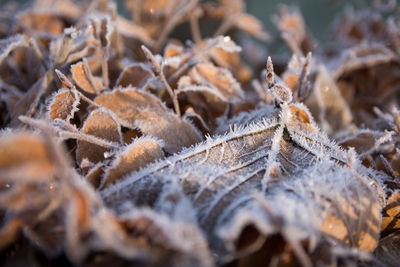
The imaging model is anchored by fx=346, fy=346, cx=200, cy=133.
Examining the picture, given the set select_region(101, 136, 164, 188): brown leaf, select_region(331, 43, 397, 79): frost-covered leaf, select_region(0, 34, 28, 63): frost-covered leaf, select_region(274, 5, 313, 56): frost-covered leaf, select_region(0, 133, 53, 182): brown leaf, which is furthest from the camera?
select_region(274, 5, 313, 56): frost-covered leaf

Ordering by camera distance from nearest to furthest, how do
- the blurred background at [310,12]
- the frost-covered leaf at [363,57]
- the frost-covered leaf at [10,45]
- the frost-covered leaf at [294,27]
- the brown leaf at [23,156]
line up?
1. the brown leaf at [23,156]
2. the frost-covered leaf at [10,45]
3. the frost-covered leaf at [363,57]
4. the frost-covered leaf at [294,27]
5. the blurred background at [310,12]

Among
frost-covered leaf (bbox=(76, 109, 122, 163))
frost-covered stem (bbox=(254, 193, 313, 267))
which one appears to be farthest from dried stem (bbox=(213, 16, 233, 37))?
frost-covered stem (bbox=(254, 193, 313, 267))

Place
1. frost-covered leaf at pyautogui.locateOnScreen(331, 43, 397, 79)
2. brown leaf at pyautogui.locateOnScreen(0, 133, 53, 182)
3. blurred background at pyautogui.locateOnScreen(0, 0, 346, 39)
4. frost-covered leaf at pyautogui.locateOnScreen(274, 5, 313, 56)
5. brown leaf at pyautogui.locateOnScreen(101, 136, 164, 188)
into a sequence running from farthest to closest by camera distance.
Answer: blurred background at pyautogui.locateOnScreen(0, 0, 346, 39) → frost-covered leaf at pyautogui.locateOnScreen(274, 5, 313, 56) → frost-covered leaf at pyautogui.locateOnScreen(331, 43, 397, 79) → brown leaf at pyautogui.locateOnScreen(101, 136, 164, 188) → brown leaf at pyautogui.locateOnScreen(0, 133, 53, 182)

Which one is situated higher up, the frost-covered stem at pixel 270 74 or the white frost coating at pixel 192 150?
the frost-covered stem at pixel 270 74

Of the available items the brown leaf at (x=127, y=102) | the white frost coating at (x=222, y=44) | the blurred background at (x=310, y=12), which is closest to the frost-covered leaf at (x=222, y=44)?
the white frost coating at (x=222, y=44)

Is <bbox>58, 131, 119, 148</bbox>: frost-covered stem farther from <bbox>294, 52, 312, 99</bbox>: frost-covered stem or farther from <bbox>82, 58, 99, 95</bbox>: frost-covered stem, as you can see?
<bbox>294, 52, 312, 99</bbox>: frost-covered stem

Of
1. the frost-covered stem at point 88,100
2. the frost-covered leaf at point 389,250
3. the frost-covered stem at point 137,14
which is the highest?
the frost-covered stem at point 137,14

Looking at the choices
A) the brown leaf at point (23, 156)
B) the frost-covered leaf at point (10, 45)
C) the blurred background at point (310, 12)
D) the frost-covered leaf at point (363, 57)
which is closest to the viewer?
the brown leaf at point (23, 156)

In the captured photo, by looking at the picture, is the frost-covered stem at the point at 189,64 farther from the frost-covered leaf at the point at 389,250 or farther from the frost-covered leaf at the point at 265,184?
the frost-covered leaf at the point at 389,250
